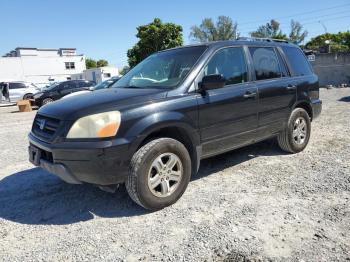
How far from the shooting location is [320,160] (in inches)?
213

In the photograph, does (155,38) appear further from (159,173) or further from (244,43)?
(159,173)

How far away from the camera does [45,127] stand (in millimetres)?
3947

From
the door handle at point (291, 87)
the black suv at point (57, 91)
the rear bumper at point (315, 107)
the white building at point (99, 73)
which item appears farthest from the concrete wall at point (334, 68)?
the white building at point (99, 73)

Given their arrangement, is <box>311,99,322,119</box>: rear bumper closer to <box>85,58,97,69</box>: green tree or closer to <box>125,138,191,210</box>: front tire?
<box>125,138,191,210</box>: front tire

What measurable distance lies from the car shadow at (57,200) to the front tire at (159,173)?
0.25m

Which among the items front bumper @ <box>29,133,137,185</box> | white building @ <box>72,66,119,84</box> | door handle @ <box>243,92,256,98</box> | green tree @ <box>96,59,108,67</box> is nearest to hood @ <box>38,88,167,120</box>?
front bumper @ <box>29,133,137,185</box>

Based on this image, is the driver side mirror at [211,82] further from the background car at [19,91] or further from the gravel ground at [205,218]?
the background car at [19,91]

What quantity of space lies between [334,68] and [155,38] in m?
18.7

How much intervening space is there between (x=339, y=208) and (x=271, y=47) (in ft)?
9.09

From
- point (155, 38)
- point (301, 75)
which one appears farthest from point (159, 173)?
point (155, 38)

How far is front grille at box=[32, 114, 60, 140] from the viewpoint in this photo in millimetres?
3752

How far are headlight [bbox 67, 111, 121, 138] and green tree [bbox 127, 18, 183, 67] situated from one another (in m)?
32.6

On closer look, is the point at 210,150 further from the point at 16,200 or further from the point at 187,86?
the point at 16,200

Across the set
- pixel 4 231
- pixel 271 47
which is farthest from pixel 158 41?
pixel 4 231
